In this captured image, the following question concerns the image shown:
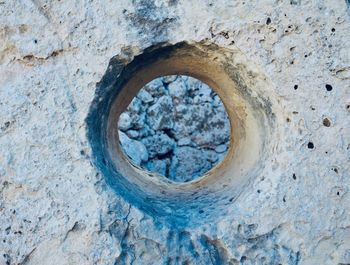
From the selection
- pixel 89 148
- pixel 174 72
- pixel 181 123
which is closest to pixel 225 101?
pixel 174 72

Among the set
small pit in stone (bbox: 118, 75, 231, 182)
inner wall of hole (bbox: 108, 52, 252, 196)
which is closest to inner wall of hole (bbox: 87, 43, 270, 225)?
inner wall of hole (bbox: 108, 52, 252, 196)

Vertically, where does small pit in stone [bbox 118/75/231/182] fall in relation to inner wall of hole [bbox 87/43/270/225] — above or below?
above

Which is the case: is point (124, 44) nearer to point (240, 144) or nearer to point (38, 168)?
point (38, 168)

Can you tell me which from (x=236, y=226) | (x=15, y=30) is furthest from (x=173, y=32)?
(x=236, y=226)

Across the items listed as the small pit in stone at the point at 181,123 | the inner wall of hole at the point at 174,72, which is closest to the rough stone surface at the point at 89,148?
the inner wall of hole at the point at 174,72

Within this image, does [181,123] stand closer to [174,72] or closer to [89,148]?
[174,72]

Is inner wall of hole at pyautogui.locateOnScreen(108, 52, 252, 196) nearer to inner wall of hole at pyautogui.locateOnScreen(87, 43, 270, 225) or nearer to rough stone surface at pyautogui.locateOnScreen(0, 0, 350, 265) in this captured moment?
inner wall of hole at pyautogui.locateOnScreen(87, 43, 270, 225)
